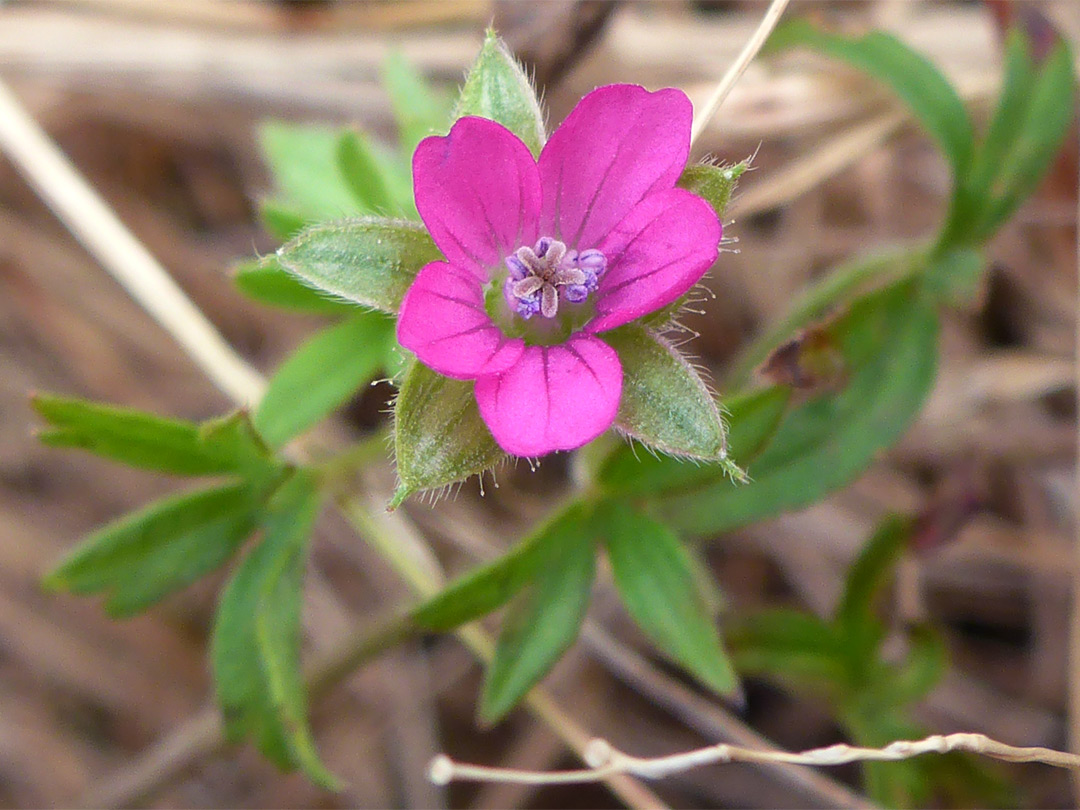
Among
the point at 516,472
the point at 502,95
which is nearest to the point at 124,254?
the point at 516,472

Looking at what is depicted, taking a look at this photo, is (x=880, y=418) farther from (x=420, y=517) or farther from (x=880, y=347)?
(x=420, y=517)

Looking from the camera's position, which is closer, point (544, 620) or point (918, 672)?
point (544, 620)

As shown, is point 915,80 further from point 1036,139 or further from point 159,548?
point 159,548

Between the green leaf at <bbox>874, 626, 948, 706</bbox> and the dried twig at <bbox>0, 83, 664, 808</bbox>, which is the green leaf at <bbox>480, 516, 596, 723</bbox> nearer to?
the dried twig at <bbox>0, 83, 664, 808</bbox>

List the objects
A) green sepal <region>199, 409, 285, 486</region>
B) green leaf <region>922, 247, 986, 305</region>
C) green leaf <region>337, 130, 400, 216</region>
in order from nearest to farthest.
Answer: green sepal <region>199, 409, 285, 486</region>, green leaf <region>337, 130, 400, 216</region>, green leaf <region>922, 247, 986, 305</region>

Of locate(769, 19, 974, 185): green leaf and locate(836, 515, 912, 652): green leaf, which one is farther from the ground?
locate(769, 19, 974, 185): green leaf

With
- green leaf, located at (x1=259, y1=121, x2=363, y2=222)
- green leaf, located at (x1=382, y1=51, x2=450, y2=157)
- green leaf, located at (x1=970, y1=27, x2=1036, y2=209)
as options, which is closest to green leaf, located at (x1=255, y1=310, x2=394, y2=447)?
green leaf, located at (x1=259, y1=121, x2=363, y2=222)

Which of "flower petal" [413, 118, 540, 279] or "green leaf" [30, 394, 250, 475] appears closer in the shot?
"flower petal" [413, 118, 540, 279]
